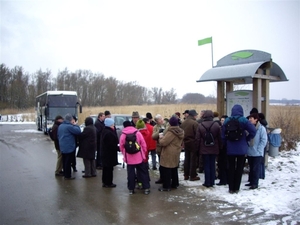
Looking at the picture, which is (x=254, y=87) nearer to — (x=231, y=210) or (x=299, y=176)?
(x=299, y=176)

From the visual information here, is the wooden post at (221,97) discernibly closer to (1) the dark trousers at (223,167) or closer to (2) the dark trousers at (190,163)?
(2) the dark trousers at (190,163)

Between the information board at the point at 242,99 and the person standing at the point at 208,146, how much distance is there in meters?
2.32

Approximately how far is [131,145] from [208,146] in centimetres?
189

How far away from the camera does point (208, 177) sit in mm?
7398

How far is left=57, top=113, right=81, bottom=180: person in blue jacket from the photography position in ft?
28.1

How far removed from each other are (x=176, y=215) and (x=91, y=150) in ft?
12.6

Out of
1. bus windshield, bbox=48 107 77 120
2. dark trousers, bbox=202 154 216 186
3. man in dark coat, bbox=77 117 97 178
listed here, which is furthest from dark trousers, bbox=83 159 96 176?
bus windshield, bbox=48 107 77 120

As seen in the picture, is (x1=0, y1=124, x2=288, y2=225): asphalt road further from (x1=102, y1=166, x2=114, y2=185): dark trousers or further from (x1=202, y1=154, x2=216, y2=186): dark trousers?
(x1=202, y1=154, x2=216, y2=186): dark trousers

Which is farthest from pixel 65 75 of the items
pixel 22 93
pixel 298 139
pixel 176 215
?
pixel 176 215

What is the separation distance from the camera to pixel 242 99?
9.44 metres

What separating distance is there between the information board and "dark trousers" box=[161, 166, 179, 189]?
3386 millimetres

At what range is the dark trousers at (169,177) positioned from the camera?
23.7 ft

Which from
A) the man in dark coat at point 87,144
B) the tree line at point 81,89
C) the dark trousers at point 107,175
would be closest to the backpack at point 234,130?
the dark trousers at point 107,175

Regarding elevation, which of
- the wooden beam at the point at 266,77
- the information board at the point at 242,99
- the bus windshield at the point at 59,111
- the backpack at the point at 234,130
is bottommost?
the backpack at the point at 234,130
